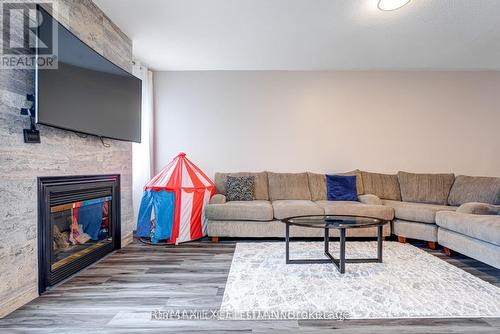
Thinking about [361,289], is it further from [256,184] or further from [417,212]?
[256,184]

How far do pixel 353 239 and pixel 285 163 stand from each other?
5.00 ft

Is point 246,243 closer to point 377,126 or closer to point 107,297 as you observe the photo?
point 107,297

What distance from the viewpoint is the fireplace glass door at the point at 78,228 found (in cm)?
227

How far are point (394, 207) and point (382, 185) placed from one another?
595 mm

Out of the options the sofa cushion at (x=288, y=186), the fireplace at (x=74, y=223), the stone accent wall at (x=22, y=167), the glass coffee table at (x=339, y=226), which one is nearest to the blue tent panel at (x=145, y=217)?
the fireplace at (x=74, y=223)

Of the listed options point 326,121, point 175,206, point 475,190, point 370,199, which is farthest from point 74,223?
point 475,190

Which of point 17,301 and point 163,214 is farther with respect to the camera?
point 163,214

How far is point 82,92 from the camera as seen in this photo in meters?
2.22

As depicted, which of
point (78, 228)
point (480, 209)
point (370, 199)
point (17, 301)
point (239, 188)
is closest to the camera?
point (17, 301)

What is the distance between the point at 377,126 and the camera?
441cm

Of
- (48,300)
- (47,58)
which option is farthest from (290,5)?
(48,300)

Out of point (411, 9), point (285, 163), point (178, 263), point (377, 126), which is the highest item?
point (411, 9)

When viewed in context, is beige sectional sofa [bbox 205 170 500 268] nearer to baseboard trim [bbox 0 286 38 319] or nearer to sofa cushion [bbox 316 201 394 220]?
sofa cushion [bbox 316 201 394 220]

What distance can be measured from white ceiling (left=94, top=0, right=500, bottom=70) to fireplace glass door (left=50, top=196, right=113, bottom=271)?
6.34 ft
